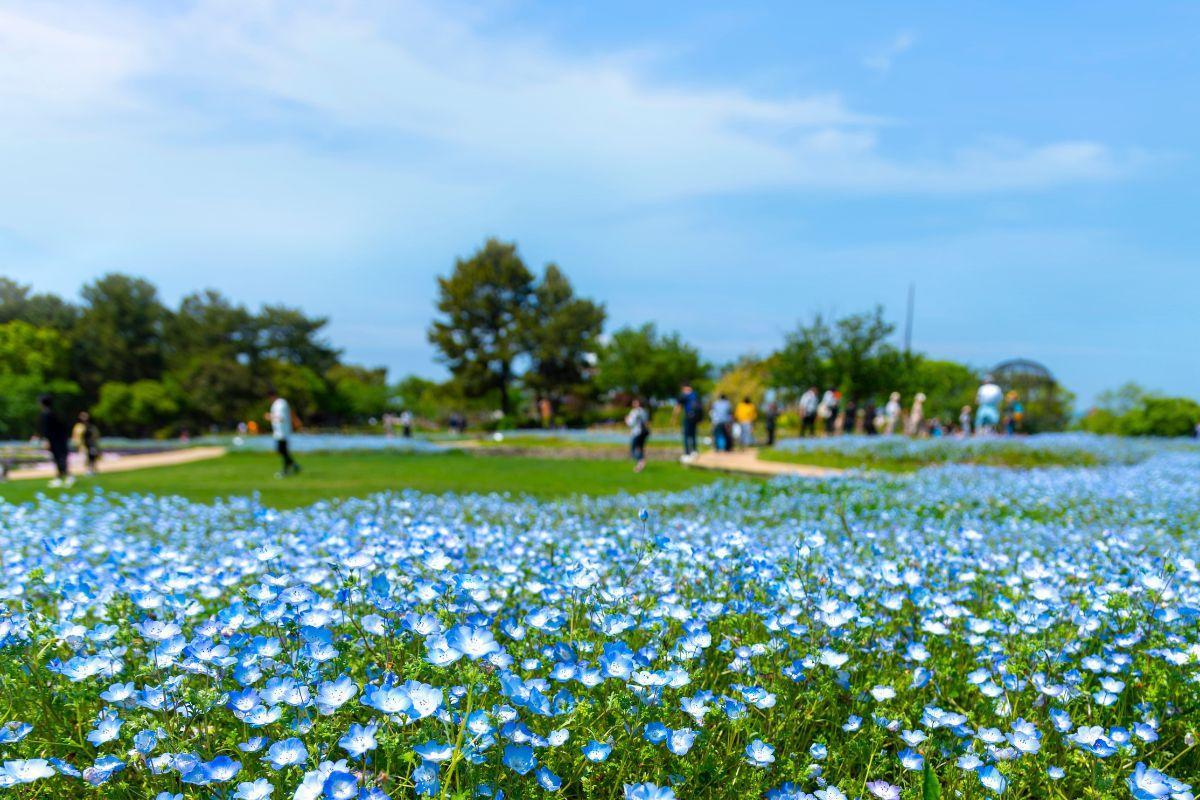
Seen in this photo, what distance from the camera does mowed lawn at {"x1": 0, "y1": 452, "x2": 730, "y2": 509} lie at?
1060cm

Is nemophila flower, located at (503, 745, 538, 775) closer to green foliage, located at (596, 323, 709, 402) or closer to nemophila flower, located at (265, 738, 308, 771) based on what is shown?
nemophila flower, located at (265, 738, 308, 771)

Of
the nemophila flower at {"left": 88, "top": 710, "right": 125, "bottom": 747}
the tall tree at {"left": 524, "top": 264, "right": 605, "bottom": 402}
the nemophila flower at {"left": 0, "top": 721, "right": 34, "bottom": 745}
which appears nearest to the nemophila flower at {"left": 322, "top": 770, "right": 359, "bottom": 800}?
the nemophila flower at {"left": 88, "top": 710, "right": 125, "bottom": 747}

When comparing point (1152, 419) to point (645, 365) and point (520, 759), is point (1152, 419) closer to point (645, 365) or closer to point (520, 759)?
point (645, 365)

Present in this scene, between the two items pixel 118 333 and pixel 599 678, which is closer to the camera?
pixel 599 678

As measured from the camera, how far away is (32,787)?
195cm

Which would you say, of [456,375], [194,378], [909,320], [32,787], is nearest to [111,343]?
[194,378]

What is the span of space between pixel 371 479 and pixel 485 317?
38.3 m

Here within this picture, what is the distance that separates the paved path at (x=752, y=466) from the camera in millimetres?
13445

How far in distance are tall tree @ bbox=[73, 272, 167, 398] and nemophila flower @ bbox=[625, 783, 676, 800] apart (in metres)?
58.6

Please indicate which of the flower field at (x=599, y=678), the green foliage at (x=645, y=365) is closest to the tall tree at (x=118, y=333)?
the green foliage at (x=645, y=365)

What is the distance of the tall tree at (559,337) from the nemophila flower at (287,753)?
47.3m

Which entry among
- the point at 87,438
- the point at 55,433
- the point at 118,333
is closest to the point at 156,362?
the point at 118,333

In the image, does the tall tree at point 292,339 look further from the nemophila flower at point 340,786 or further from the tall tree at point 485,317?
the nemophila flower at point 340,786

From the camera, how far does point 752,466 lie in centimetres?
1450
